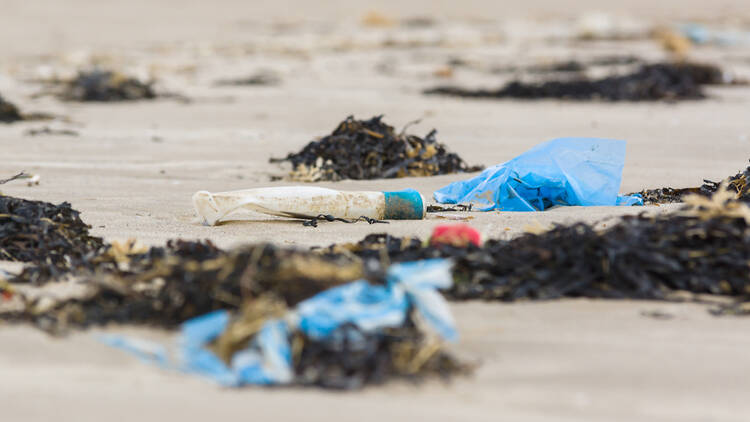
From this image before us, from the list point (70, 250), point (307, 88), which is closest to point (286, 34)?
Answer: point (307, 88)

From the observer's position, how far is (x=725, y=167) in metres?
6.34

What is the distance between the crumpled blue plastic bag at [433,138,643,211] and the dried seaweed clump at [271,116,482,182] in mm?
1198

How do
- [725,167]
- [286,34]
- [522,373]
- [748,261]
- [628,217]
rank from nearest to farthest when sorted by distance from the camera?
[522,373], [748,261], [628,217], [725,167], [286,34]

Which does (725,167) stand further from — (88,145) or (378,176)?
(88,145)

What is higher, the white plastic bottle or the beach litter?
the beach litter

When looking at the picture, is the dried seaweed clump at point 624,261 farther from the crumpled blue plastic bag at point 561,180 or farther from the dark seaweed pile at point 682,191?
the crumpled blue plastic bag at point 561,180

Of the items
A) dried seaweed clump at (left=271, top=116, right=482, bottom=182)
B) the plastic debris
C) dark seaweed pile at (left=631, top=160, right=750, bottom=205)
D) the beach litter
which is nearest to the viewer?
dark seaweed pile at (left=631, top=160, right=750, bottom=205)

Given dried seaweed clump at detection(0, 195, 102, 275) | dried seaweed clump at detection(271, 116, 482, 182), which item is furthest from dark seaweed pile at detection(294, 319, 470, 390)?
dried seaweed clump at detection(271, 116, 482, 182)

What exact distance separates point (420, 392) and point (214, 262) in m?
0.75

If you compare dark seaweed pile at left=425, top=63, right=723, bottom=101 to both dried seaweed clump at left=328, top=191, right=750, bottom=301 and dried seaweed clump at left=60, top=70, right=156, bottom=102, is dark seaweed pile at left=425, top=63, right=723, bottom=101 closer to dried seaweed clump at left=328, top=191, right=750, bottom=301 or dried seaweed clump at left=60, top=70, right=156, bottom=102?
dried seaweed clump at left=60, top=70, right=156, bottom=102

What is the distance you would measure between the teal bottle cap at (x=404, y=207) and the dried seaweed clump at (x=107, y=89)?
7.06 m

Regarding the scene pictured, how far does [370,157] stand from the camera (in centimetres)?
622

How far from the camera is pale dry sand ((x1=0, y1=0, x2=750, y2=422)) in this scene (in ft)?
7.55

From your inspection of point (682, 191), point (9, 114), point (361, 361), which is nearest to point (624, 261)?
point (361, 361)
